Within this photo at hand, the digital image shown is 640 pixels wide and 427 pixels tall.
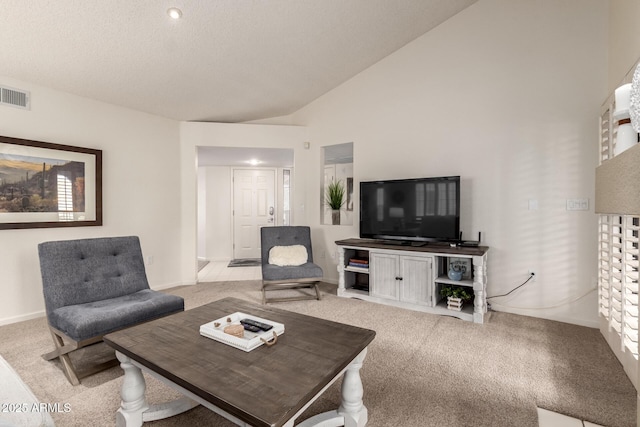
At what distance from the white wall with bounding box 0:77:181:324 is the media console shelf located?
248cm

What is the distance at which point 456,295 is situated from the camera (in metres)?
3.13

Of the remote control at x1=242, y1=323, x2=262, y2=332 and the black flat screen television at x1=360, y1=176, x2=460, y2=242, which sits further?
the black flat screen television at x1=360, y1=176, x2=460, y2=242

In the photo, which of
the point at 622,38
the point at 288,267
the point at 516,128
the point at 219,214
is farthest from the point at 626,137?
the point at 219,214

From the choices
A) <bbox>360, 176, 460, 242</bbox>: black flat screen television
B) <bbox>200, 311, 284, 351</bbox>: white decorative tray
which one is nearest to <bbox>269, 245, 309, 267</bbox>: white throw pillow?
<bbox>360, 176, 460, 242</bbox>: black flat screen television

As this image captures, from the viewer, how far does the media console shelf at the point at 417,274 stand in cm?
296

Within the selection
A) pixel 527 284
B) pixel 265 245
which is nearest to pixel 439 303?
pixel 527 284

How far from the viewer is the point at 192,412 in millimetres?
1646

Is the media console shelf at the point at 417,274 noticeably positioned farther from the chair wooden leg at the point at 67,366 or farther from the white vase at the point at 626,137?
the chair wooden leg at the point at 67,366

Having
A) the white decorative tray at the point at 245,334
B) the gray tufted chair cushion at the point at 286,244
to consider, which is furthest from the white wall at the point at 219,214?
the white decorative tray at the point at 245,334

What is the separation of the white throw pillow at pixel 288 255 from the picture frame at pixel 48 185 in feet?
6.74

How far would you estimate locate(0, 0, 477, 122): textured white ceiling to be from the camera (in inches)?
95.5

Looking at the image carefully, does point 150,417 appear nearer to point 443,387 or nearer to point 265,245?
point 443,387

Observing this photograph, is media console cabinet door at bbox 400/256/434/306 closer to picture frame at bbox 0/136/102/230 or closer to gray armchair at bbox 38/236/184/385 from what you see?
gray armchair at bbox 38/236/184/385

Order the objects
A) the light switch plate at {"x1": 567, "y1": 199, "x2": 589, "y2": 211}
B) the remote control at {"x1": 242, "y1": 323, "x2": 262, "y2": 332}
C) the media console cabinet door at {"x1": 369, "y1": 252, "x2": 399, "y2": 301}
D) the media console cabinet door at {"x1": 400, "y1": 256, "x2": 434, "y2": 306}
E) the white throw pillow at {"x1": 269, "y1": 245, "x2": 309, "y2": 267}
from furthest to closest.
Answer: the white throw pillow at {"x1": 269, "y1": 245, "x2": 309, "y2": 267}
the media console cabinet door at {"x1": 369, "y1": 252, "x2": 399, "y2": 301}
the media console cabinet door at {"x1": 400, "y1": 256, "x2": 434, "y2": 306}
the light switch plate at {"x1": 567, "y1": 199, "x2": 589, "y2": 211}
the remote control at {"x1": 242, "y1": 323, "x2": 262, "y2": 332}
